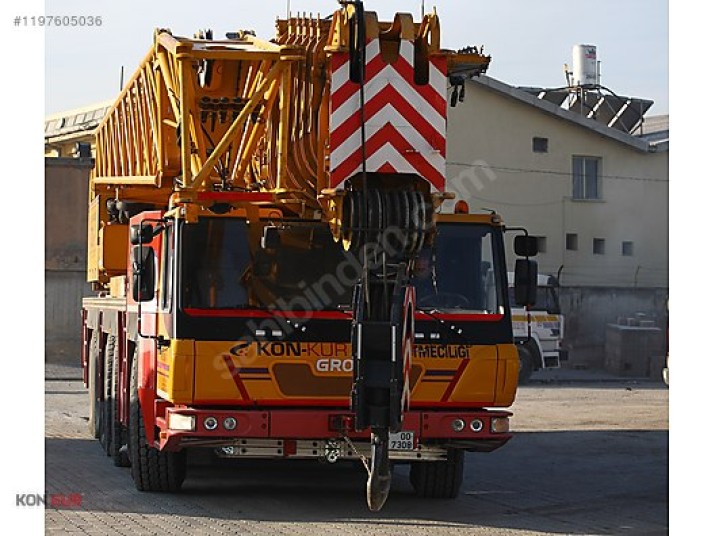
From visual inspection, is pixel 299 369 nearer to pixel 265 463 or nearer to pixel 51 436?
pixel 265 463

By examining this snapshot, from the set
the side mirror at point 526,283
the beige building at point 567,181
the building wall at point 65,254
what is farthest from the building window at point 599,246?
the side mirror at point 526,283

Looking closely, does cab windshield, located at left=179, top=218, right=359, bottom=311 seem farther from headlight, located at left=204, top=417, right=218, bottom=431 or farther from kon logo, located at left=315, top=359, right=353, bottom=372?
headlight, located at left=204, top=417, right=218, bottom=431

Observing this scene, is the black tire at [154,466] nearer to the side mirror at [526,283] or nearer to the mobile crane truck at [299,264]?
the mobile crane truck at [299,264]

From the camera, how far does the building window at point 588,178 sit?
124ft

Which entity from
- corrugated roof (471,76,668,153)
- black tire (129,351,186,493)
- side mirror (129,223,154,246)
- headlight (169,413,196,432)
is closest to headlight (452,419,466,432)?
headlight (169,413,196,432)

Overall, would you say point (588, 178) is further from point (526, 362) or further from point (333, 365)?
point (333, 365)

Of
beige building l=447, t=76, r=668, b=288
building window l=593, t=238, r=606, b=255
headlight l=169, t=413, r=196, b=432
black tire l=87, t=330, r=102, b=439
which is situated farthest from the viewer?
building window l=593, t=238, r=606, b=255

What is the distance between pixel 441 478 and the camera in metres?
11.4

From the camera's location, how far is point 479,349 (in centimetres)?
1048

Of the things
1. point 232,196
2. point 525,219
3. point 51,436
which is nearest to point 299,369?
point 232,196

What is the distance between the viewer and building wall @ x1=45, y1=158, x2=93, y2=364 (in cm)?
3216

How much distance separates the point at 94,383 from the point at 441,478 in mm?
6300

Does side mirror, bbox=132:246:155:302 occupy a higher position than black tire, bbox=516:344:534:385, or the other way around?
side mirror, bbox=132:246:155:302

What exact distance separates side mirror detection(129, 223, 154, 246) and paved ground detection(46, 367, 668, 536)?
84.1 inches
